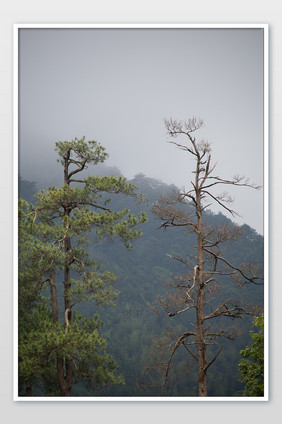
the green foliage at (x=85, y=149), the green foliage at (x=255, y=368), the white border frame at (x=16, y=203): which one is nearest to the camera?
the white border frame at (x=16, y=203)

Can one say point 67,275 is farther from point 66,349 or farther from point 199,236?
point 199,236

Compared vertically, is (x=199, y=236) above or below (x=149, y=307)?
above

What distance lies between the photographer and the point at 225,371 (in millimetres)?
5305

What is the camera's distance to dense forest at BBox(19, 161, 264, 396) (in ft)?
15.5

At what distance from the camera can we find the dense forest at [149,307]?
4.72 meters

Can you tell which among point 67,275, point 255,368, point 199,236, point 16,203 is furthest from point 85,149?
point 255,368

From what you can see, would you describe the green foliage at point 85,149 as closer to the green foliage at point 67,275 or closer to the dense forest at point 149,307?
the green foliage at point 67,275

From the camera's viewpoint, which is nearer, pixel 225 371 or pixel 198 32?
pixel 198 32

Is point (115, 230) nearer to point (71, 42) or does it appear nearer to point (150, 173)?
point (150, 173)

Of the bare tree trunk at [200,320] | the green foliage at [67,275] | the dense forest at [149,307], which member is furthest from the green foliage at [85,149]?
the bare tree trunk at [200,320]

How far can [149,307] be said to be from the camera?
6.02 metres
